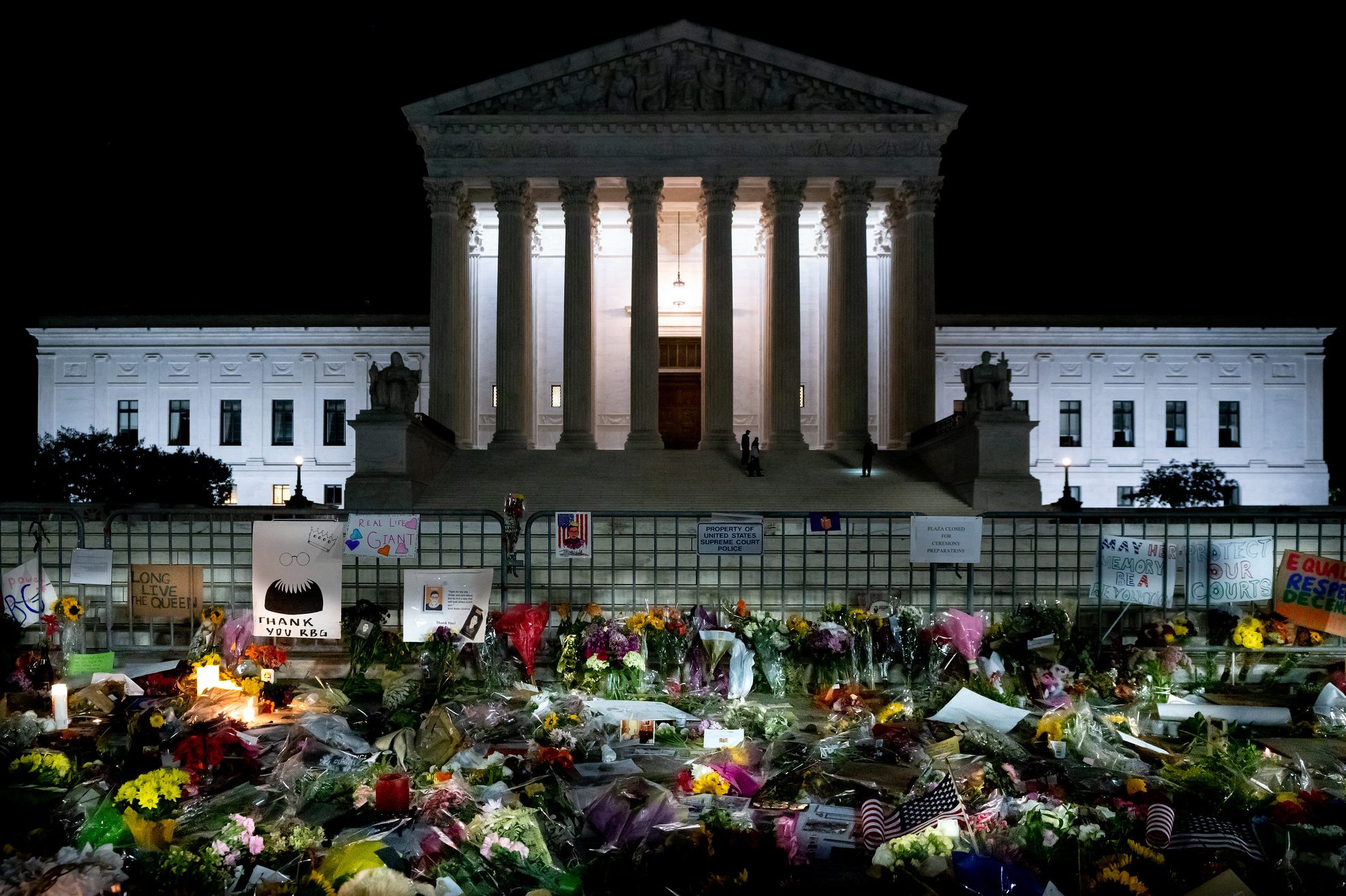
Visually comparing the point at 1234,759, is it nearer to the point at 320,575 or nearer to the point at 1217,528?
the point at 320,575

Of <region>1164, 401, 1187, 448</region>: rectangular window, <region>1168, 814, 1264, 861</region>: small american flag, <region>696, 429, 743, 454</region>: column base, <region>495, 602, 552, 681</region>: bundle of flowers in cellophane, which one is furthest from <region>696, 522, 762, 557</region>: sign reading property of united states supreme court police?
<region>1164, 401, 1187, 448</region>: rectangular window

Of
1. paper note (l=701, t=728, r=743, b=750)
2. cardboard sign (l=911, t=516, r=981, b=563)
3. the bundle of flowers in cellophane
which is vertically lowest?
paper note (l=701, t=728, r=743, b=750)

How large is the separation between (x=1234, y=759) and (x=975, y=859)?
2.88 meters

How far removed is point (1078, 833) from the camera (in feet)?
18.3

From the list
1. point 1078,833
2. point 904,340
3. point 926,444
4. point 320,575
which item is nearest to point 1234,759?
point 1078,833

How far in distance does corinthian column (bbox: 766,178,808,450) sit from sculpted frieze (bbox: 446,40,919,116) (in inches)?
101

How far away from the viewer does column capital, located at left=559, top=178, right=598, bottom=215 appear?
29.2 meters

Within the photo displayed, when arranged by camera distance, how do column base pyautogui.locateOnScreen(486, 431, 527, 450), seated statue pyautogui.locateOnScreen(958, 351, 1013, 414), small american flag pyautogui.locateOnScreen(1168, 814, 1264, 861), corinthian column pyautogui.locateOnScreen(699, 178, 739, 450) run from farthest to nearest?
corinthian column pyautogui.locateOnScreen(699, 178, 739, 450), column base pyautogui.locateOnScreen(486, 431, 527, 450), seated statue pyautogui.locateOnScreen(958, 351, 1013, 414), small american flag pyautogui.locateOnScreen(1168, 814, 1264, 861)

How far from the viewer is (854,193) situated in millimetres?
29250

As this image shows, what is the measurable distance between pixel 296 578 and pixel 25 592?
3145mm

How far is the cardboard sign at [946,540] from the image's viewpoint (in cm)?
1060

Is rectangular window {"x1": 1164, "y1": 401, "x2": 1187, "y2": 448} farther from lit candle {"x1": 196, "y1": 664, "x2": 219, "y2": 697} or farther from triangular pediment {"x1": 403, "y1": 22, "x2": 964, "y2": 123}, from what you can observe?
lit candle {"x1": 196, "y1": 664, "x2": 219, "y2": 697}

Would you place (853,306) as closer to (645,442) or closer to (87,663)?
(645,442)

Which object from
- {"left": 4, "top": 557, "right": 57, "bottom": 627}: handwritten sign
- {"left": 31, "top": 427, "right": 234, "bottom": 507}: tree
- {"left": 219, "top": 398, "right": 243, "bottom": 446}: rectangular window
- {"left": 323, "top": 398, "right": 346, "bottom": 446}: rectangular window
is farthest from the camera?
{"left": 219, "top": 398, "right": 243, "bottom": 446}: rectangular window
